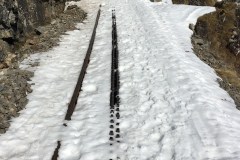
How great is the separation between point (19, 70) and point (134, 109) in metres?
5.05

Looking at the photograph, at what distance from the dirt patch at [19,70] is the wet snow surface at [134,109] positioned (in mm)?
297

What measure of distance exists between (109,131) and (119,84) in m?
3.05

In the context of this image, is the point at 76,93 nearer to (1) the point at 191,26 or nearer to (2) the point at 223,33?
(1) the point at 191,26

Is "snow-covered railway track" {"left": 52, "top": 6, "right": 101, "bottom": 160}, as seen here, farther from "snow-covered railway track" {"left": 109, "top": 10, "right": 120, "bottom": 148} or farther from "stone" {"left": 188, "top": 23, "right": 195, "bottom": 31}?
"stone" {"left": 188, "top": 23, "right": 195, "bottom": 31}

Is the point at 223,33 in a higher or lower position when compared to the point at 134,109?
higher

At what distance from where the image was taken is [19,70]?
12.0 metres

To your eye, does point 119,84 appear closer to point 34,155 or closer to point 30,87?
point 30,87

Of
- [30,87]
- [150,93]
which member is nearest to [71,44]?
[30,87]

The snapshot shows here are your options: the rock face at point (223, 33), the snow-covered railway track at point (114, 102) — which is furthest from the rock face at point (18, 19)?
the rock face at point (223, 33)

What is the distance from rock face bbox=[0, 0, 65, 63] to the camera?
12.7 metres

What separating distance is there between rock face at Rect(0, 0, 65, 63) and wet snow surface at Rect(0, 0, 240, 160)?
3.73ft

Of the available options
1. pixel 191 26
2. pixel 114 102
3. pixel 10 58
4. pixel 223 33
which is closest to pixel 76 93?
pixel 114 102

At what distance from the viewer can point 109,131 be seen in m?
8.45

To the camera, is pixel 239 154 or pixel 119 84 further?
pixel 119 84
